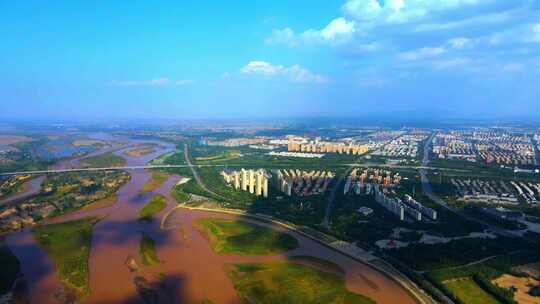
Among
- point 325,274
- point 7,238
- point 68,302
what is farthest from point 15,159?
point 325,274

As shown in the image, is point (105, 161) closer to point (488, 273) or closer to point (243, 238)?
point (243, 238)

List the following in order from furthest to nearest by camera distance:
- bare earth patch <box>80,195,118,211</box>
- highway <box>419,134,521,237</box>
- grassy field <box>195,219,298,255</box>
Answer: bare earth patch <box>80,195,118,211</box> → highway <box>419,134,521,237</box> → grassy field <box>195,219,298,255</box>

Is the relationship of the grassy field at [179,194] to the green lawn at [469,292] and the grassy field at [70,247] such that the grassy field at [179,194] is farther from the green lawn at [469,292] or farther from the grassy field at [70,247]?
the green lawn at [469,292]

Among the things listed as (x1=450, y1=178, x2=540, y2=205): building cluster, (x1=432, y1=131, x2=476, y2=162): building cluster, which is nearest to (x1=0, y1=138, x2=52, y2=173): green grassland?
(x1=450, y1=178, x2=540, y2=205): building cluster

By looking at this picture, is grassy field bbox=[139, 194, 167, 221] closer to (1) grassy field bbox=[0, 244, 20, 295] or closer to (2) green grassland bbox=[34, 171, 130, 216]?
(2) green grassland bbox=[34, 171, 130, 216]

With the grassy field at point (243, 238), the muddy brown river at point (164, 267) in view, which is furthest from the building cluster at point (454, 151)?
the muddy brown river at point (164, 267)

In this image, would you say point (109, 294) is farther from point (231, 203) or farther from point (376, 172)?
point (376, 172)
